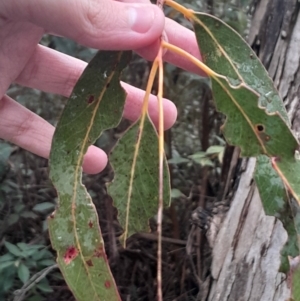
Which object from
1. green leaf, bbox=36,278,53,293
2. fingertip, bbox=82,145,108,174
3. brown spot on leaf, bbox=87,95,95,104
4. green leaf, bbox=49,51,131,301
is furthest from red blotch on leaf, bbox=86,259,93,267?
green leaf, bbox=36,278,53,293

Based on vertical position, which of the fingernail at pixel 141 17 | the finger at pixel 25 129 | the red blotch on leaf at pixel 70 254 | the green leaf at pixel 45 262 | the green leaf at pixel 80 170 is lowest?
the green leaf at pixel 45 262

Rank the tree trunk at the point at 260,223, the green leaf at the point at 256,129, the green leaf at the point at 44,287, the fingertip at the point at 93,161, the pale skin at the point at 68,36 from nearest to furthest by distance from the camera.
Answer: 1. the green leaf at the point at 256,129
2. the pale skin at the point at 68,36
3. the tree trunk at the point at 260,223
4. the fingertip at the point at 93,161
5. the green leaf at the point at 44,287

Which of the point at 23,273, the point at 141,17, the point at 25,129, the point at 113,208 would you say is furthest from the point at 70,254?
the point at 113,208

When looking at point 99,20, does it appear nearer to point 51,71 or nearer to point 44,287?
point 51,71

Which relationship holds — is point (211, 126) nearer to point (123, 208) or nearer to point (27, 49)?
point (27, 49)

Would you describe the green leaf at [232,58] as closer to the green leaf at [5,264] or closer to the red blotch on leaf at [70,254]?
the red blotch on leaf at [70,254]

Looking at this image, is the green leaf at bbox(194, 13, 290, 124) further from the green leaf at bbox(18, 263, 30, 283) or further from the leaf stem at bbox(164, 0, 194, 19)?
the green leaf at bbox(18, 263, 30, 283)

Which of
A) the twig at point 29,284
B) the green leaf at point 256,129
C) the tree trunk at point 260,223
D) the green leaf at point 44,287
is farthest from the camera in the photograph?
the green leaf at point 44,287

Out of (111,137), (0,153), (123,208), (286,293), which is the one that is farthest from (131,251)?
(123,208)

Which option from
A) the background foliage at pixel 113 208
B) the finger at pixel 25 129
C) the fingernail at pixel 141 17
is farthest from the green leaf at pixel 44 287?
the fingernail at pixel 141 17
